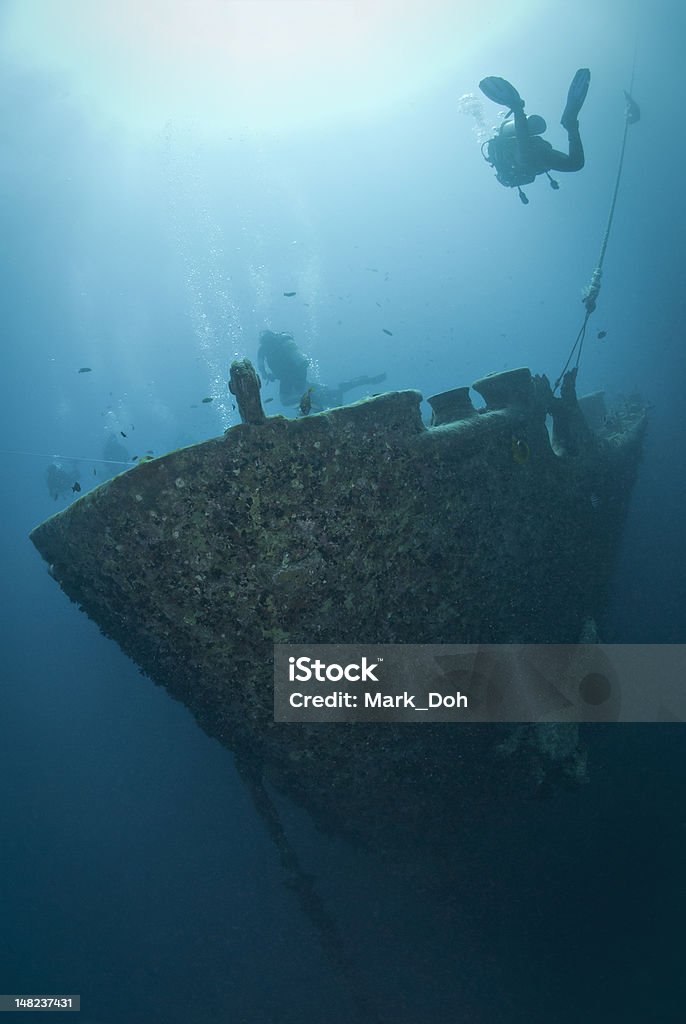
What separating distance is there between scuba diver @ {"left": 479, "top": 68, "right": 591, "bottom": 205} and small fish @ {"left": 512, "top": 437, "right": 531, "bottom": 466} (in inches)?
271

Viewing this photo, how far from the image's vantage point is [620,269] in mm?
61250

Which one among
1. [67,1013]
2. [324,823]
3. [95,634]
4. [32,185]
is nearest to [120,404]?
[32,185]

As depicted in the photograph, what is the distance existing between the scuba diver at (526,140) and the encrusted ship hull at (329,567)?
23.6ft

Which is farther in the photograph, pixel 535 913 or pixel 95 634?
pixel 95 634

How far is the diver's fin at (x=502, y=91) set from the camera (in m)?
8.99

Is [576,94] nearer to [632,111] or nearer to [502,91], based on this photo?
[502,91]

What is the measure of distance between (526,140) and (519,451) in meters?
7.95

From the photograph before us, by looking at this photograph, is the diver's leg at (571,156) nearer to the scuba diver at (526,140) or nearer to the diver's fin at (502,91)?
the scuba diver at (526,140)

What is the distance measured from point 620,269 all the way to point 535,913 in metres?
73.1

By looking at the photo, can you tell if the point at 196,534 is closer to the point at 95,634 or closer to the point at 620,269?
the point at 95,634

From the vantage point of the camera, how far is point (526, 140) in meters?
9.83

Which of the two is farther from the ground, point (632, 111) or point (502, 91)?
point (632, 111)

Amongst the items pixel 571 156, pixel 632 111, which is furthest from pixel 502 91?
pixel 632 111

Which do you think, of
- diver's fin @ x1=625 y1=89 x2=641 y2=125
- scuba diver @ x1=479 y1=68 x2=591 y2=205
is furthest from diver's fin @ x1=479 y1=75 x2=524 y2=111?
diver's fin @ x1=625 y1=89 x2=641 y2=125
